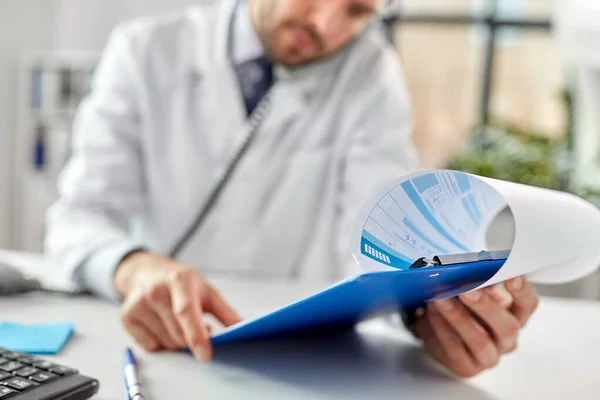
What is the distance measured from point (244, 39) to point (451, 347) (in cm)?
85

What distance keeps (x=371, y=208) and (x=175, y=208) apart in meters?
0.92

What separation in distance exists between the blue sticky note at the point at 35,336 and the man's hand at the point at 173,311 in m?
0.07

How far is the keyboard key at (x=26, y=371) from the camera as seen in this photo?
55cm

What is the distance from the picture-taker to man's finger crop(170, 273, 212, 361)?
0.69m

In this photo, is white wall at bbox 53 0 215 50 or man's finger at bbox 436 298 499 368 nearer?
man's finger at bbox 436 298 499 368

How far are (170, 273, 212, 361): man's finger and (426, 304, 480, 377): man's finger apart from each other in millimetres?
225

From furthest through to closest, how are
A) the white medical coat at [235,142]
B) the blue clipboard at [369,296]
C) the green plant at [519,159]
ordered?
the green plant at [519,159]
the white medical coat at [235,142]
the blue clipboard at [369,296]

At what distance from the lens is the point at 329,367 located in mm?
703

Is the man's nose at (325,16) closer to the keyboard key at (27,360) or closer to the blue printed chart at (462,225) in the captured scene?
the blue printed chart at (462,225)

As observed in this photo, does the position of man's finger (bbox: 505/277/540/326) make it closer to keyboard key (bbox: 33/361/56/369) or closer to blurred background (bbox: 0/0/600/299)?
keyboard key (bbox: 33/361/56/369)

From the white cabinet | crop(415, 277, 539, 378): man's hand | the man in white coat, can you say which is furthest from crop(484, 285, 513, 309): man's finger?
the white cabinet

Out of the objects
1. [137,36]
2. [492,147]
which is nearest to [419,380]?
[137,36]

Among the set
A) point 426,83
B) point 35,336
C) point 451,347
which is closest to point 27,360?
point 35,336

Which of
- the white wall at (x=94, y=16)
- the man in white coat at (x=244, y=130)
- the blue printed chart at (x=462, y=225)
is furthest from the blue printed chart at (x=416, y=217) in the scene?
the white wall at (x=94, y=16)
